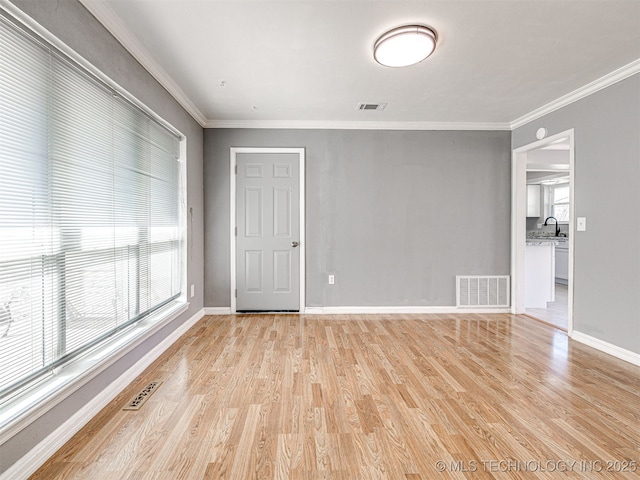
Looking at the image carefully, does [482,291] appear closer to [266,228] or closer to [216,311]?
[266,228]

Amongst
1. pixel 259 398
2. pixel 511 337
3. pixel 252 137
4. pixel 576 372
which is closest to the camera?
pixel 259 398

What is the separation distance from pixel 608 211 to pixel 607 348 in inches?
49.4

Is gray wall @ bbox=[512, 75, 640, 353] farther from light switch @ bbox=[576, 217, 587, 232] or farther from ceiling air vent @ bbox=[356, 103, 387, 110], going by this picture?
ceiling air vent @ bbox=[356, 103, 387, 110]

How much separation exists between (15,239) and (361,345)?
8.61 feet

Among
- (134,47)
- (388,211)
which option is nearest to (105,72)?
(134,47)

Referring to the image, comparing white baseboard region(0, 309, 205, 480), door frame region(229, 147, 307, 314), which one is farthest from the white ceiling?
white baseboard region(0, 309, 205, 480)

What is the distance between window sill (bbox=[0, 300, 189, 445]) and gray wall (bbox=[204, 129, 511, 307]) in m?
1.87

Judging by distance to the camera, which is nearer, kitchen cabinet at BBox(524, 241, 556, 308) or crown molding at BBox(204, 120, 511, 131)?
crown molding at BBox(204, 120, 511, 131)

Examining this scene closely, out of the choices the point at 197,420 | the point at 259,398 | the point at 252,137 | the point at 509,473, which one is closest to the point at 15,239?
the point at 197,420

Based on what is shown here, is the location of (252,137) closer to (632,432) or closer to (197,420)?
(197,420)

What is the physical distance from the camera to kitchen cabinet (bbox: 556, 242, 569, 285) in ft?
21.7

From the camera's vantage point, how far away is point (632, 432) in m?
1.75

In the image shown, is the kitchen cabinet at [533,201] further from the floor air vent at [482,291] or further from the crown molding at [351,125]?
the floor air vent at [482,291]

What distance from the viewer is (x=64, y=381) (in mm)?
1680
